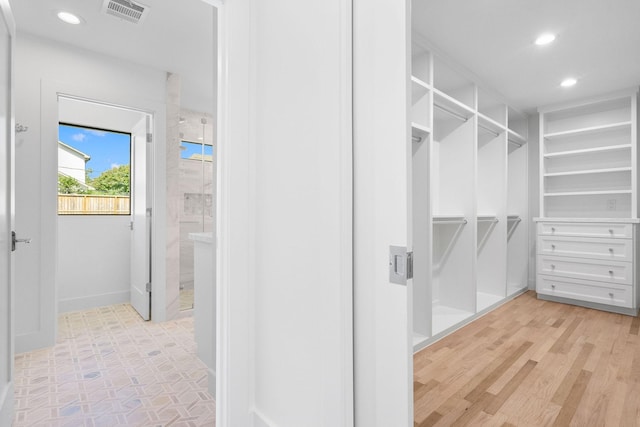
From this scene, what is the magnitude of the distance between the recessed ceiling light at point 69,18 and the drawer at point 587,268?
510 centimetres

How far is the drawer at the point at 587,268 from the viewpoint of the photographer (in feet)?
10.8

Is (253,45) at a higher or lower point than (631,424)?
higher

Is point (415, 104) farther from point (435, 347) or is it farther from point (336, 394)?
point (336, 394)

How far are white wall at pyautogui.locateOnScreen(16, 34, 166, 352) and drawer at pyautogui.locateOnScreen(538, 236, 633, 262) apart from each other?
503cm

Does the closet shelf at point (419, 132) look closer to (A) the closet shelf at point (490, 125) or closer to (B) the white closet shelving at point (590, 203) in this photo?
(A) the closet shelf at point (490, 125)

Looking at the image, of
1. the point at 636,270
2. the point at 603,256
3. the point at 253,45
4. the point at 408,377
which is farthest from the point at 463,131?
the point at 408,377

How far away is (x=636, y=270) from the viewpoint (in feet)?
11.0

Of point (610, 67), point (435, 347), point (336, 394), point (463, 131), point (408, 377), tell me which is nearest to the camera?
point (408, 377)

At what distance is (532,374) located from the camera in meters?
2.12

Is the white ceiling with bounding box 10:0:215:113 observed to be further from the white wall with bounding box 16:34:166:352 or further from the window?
the window

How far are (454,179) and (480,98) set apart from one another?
41.0 inches

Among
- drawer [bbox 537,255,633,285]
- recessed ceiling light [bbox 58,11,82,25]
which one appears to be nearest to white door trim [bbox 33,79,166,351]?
recessed ceiling light [bbox 58,11,82,25]

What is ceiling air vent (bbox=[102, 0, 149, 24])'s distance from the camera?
85.7 inches

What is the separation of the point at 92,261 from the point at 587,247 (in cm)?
552
